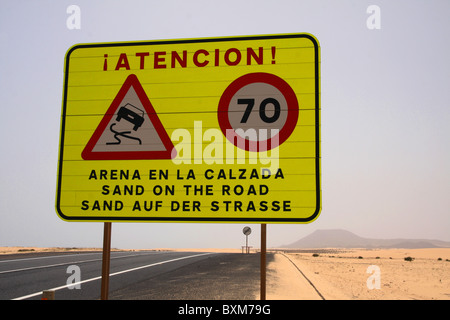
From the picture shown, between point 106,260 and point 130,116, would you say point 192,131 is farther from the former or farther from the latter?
point 106,260

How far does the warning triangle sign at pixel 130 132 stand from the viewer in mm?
4008

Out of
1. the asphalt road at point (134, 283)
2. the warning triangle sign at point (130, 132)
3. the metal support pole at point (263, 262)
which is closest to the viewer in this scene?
the metal support pole at point (263, 262)

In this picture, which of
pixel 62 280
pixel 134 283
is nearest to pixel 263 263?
pixel 134 283

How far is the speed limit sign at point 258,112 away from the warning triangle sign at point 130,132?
1.98ft

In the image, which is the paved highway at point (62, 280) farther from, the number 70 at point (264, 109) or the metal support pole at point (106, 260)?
the number 70 at point (264, 109)

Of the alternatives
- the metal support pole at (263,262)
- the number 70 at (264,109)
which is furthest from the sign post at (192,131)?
the metal support pole at (263,262)

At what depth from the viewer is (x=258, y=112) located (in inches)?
152

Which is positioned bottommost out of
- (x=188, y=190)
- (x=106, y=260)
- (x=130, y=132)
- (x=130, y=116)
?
(x=106, y=260)

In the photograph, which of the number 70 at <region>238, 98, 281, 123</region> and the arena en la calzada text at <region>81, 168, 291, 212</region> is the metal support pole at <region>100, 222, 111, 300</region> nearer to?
the arena en la calzada text at <region>81, 168, 291, 212</region>

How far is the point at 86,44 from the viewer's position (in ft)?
13.6

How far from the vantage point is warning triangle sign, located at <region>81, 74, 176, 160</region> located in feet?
13.1
